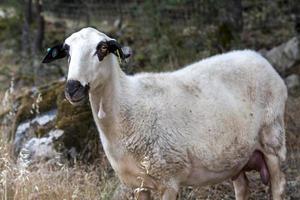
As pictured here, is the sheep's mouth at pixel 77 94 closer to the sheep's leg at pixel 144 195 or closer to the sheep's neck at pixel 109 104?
the sheep's neck at pixel 109 104

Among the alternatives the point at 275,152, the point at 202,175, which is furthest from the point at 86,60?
the point at 275,152

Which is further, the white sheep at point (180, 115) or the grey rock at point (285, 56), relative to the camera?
the grey rock at point (285, 56)

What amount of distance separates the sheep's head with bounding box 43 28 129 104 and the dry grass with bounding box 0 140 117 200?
129 cm

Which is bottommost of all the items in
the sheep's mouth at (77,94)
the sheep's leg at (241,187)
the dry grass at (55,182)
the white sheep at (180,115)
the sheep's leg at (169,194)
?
the sheep's leg at (241,187)

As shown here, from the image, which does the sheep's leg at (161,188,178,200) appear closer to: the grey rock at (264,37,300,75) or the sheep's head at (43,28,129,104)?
the sheep's head at (43,28,129,104)

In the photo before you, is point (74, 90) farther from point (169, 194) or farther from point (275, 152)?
point (275, 152)

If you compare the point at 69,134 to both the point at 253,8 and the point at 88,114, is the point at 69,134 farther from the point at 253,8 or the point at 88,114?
the point at 253,8

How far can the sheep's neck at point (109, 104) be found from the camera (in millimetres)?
5578

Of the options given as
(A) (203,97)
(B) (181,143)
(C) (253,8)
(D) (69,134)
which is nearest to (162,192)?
(B) (181,143)

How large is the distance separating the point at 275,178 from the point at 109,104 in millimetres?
1947

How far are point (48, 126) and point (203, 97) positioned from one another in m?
2.73

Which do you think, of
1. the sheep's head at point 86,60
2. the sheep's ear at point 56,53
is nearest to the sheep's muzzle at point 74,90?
the sheep's head at point 86,60

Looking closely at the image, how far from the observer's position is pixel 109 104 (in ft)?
18.5

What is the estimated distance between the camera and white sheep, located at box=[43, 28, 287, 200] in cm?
541
